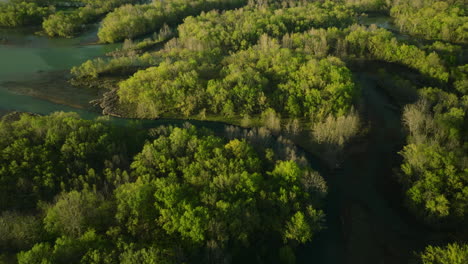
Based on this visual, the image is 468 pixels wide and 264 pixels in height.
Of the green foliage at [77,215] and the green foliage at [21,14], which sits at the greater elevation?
the green foliage at [21,14]

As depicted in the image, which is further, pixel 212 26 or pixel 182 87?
pixel 212 26

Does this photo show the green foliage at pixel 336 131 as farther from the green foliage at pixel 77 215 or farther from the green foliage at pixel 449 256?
the green foliage at pixel 77 215

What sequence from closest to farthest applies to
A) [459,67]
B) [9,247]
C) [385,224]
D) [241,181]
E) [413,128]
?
[9,247], [241,181], [385,224], [413,128], [459,67]

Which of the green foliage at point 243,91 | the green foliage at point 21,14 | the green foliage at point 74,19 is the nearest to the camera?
the green foliage at point 243,91

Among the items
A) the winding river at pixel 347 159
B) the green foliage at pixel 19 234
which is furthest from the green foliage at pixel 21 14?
the green foliage at pixel 19 234

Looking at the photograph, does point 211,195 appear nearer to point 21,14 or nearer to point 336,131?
point 336,131

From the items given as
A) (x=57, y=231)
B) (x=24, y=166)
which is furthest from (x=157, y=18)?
(x=57, y=231)

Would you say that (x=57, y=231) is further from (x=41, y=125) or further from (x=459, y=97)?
(x=459, y=97)
